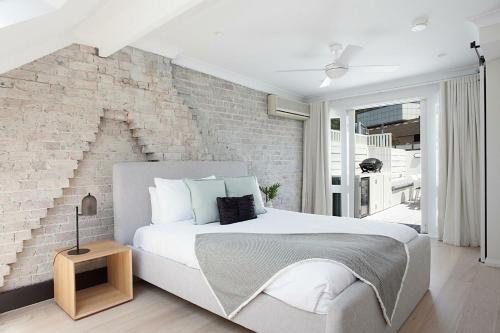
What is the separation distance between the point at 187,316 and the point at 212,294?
1.27ft

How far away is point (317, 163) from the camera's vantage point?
571cm

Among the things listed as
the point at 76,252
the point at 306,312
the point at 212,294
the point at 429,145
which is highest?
the point at 429,145

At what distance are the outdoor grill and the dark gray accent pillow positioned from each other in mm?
3506

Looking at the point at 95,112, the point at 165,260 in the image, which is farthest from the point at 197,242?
the point at 95,112

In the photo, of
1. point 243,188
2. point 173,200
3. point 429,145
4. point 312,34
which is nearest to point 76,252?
point 173,200

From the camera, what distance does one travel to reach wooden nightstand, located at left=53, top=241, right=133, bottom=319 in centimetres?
235

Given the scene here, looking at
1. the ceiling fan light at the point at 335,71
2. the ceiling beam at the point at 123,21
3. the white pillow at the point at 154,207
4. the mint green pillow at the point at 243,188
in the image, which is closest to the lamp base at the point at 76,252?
the white pillow at the point at 154,207

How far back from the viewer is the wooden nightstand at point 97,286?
2.35 metres

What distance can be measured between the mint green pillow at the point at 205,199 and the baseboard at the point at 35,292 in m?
1.13

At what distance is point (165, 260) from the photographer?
100 inches

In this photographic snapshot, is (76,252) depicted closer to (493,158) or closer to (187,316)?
(187,316)

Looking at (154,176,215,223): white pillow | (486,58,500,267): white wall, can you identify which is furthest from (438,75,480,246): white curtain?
(154,176,215,223): white pillow

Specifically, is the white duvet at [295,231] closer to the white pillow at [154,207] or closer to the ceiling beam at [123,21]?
the white pillow at [154,207]

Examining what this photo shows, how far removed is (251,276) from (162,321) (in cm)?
89
